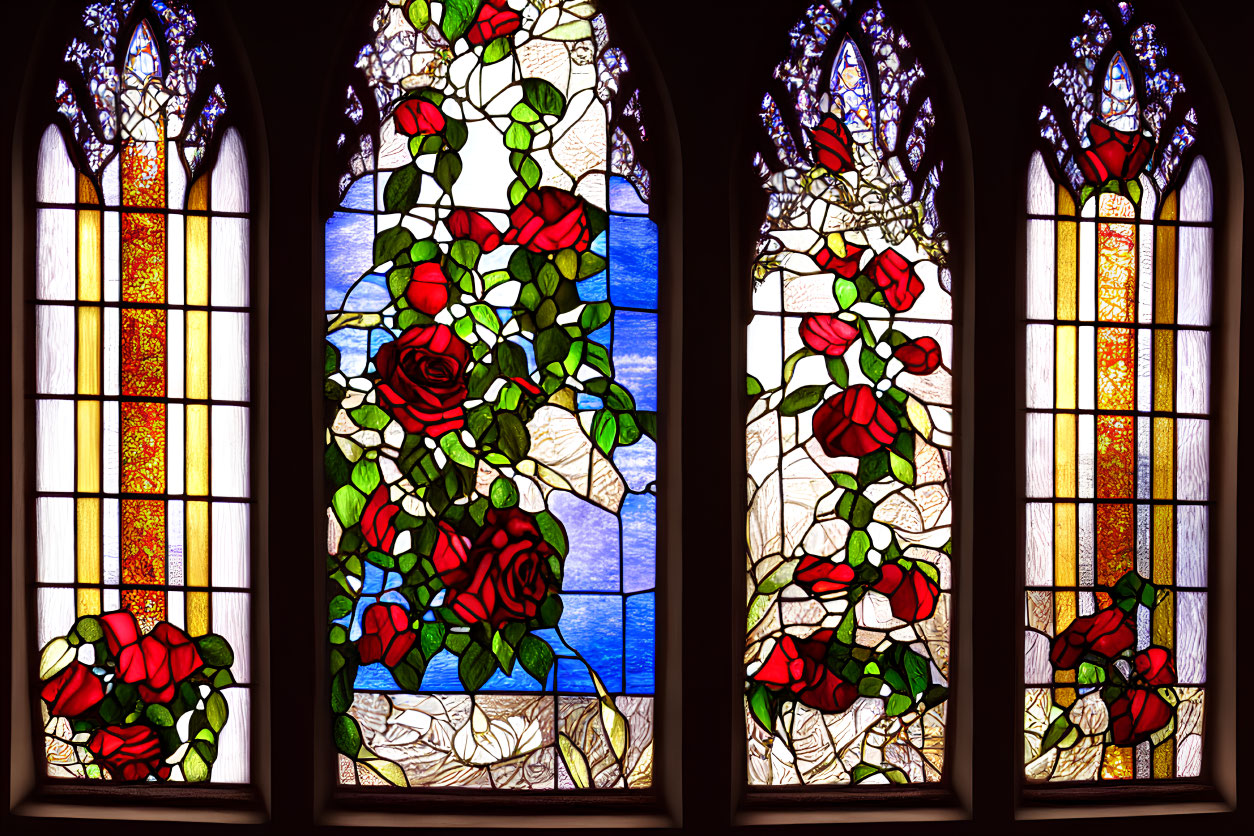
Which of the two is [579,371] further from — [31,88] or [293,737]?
[31,88]

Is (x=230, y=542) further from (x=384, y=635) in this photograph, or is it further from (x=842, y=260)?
(x=842, y=260)

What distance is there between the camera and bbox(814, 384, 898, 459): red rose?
123 inches

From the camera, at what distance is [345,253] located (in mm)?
3049

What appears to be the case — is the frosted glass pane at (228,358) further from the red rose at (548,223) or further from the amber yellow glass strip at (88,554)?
the red rose at (548,223)

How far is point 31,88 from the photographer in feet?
9.84

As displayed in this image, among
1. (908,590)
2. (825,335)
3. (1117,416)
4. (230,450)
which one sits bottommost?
(908,590)

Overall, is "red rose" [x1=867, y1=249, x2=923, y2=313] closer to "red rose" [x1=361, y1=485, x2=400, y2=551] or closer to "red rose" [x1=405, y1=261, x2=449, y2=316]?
"red rose" [x1=405, y1=261, x2=449, y2=316]

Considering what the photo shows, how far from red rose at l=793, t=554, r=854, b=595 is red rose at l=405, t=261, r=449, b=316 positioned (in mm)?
1350

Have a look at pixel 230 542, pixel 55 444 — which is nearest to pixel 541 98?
pixel 230 542

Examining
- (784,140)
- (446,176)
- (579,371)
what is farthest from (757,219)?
(446,176)

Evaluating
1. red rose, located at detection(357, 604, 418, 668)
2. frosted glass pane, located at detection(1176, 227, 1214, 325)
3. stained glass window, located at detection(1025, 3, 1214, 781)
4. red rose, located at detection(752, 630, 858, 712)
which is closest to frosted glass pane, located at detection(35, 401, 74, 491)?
red rose, located at detection(357, 604, 418, 668)

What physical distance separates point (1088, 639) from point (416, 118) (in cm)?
263

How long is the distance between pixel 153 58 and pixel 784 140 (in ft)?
6.33

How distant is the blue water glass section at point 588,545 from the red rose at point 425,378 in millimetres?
422
